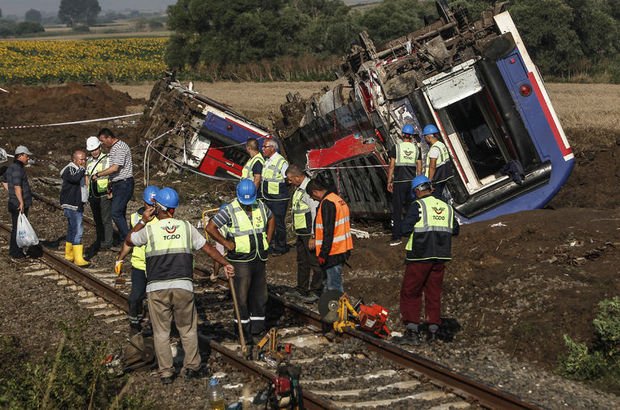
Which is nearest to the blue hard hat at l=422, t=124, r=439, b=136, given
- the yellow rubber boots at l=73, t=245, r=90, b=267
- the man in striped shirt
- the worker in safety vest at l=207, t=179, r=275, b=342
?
the man in striped shirt

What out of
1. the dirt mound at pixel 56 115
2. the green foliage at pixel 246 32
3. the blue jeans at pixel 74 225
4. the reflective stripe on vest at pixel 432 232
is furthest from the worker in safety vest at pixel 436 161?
the green foliage at pixel 246 32

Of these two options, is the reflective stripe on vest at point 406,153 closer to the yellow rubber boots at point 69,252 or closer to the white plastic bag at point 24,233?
the yellow rubber boots at point 69,252

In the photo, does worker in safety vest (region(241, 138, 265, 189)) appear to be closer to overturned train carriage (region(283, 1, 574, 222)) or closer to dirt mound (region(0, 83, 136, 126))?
overturned train carriage (region(283, 1, 574, 222))

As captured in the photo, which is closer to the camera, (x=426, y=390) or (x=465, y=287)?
(x=426, y=390)

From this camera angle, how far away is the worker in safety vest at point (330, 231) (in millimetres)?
10625

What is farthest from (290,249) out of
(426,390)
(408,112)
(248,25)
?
(248,25)

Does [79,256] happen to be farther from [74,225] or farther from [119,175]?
[119,175]

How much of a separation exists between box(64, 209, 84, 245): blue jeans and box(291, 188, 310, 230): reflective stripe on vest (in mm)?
3533

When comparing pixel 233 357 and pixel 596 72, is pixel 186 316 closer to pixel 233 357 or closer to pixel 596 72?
pixel 233 357

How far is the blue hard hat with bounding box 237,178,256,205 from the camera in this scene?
31.9ft

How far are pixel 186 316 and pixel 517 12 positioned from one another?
105 ft

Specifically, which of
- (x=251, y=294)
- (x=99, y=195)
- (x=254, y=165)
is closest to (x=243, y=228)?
(x=251, y=294)

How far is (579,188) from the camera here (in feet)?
56.6

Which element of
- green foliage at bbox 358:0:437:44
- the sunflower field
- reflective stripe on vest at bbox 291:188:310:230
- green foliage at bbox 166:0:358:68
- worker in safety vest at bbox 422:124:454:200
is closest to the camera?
reflective stripe on vest at bbox 291:188:310:230
